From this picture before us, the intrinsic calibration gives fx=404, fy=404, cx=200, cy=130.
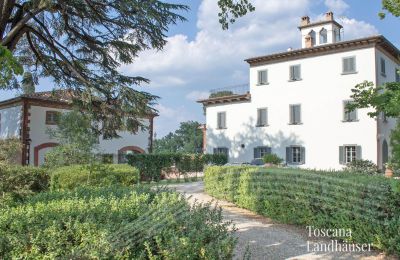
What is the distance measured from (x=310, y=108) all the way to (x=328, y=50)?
407 centimetres

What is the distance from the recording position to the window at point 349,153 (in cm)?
2569

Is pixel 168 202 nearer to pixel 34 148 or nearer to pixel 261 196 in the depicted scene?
pixel 261 196

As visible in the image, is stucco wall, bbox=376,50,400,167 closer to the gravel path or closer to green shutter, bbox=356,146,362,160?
green shutter, bbox=356,146,362,160

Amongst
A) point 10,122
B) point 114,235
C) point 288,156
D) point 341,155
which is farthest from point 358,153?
point 114,235

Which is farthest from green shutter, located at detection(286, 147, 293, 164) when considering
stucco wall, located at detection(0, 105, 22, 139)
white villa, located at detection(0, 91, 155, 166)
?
stucco wall, located at detection(0, 105, 22, 139)

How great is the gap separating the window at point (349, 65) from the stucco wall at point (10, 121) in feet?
70.3

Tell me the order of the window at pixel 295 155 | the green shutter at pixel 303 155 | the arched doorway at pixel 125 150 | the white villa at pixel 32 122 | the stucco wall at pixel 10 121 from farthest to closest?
the arched doorway at pixel 125 150
the window at pixel 295 155
the green shutter at pixel 303 155
the stucco wall at pixel 10 121
the white villa at pixel 32 122

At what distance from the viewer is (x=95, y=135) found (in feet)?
53.9

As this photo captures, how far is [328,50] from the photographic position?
27203 millimetres

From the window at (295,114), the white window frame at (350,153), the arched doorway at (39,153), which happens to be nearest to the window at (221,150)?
the window at (295,114)

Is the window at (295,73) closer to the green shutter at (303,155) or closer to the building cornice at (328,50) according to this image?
the building cornice at (328,50)

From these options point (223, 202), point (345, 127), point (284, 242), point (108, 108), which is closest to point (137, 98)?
point (108, 108)

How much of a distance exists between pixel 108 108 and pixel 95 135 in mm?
2273

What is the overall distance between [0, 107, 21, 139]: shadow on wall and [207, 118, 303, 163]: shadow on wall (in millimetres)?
14669
